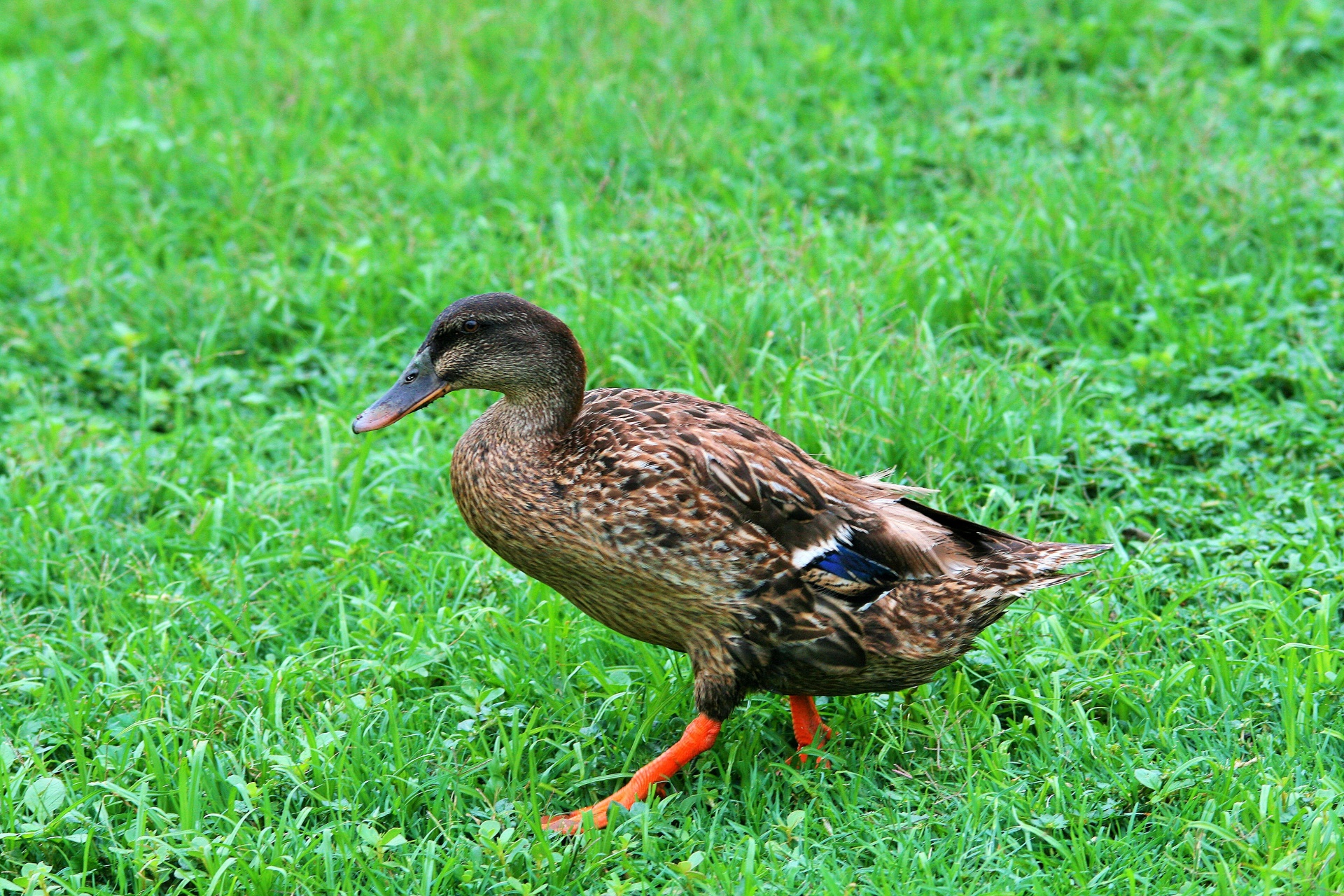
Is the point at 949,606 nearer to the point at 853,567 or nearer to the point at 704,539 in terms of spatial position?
the point at 853,567

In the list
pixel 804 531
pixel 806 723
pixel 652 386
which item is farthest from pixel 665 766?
pixel 652 386

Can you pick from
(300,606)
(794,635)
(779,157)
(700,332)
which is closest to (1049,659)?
(794,635)

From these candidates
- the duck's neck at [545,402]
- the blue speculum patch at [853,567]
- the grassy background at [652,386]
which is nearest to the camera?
the grassy background at [652,386]

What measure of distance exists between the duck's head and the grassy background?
71 cm

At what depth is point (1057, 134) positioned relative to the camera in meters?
6.35

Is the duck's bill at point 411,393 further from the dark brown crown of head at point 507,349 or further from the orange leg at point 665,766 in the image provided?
the orange leg at point 665,766

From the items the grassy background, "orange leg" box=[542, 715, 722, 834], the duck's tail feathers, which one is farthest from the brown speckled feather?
the grassy background

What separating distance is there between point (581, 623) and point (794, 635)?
35.4 inches

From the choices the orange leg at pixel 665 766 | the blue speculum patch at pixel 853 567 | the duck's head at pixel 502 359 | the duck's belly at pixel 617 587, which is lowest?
the orange leg at pixel 665 766

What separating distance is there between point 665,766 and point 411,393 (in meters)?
1.15

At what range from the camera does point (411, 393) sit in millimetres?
3514

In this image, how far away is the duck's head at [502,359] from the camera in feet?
11.4

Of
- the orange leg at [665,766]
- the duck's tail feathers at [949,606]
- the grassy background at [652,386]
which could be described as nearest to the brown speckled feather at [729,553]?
the duck's tail feathers at [949,606]

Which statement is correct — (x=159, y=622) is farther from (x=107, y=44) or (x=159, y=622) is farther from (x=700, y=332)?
(x=107, y=44)
